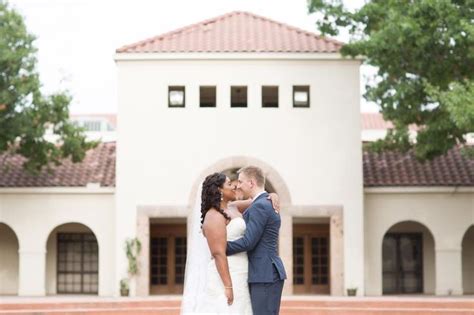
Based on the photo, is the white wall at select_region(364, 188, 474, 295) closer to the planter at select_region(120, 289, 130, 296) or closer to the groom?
the planter at select_region(120, 289, 130, 296)

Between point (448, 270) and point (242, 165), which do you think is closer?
point (242, 165)

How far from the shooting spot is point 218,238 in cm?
1041

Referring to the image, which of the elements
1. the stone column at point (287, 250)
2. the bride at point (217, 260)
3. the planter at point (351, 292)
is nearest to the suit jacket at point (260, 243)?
the bride at point (217, 260)

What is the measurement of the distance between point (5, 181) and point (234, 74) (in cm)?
763

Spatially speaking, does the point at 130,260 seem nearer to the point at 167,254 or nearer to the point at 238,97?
the point at 167,254

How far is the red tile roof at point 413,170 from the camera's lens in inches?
1207

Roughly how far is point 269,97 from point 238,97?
3.01ft

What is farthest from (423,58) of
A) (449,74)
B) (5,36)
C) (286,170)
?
(5,36)

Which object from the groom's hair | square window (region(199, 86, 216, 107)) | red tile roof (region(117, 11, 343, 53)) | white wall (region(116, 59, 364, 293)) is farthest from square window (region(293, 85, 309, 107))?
the groom's hair

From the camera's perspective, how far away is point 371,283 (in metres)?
30.5

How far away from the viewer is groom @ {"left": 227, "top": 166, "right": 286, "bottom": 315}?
10578 millimetres

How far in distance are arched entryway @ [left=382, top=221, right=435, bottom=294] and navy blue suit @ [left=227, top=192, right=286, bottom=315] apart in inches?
838

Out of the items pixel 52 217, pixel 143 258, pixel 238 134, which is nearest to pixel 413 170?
pixel 238 134

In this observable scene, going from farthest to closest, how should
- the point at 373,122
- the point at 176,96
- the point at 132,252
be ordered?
the point at 373,122, the point at 176,96, the point at 132,252
